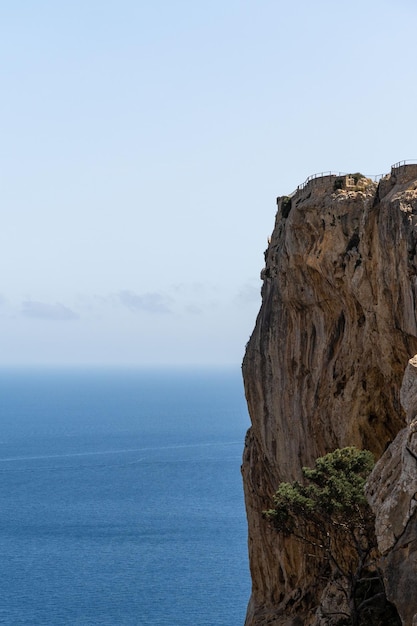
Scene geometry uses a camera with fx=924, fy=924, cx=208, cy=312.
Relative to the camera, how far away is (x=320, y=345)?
41.7 meters

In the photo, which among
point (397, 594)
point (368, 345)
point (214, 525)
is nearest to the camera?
point (397, 594)

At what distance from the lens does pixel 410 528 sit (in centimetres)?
2434

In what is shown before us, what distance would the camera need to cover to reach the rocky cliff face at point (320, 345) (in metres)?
36.1

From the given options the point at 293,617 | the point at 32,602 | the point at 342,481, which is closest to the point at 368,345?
the point at 342,481

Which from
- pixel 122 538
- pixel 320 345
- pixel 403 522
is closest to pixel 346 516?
pixel 403 522

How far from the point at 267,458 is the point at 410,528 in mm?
22092

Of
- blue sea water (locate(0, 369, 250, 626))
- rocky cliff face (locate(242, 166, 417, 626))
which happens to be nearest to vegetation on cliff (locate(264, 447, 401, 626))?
rocky cliff face (locate(242, 166, 417, 626))

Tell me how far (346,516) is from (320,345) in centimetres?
1090

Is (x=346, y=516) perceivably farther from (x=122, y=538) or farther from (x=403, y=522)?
(x=122, y=538)

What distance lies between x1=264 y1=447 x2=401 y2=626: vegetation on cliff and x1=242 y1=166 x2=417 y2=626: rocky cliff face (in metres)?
2.58

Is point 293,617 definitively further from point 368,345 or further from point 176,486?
point 176,486

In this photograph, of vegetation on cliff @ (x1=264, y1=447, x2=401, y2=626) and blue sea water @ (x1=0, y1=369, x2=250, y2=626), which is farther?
blue sea water @ (x1=0, y1=369, x2=250, y2=626)

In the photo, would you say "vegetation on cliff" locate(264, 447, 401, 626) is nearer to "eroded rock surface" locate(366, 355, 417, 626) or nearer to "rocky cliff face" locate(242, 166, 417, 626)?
"rocky cliff face" locate(242, 166, 417, 626)

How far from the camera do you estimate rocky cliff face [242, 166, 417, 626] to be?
1420 inches
